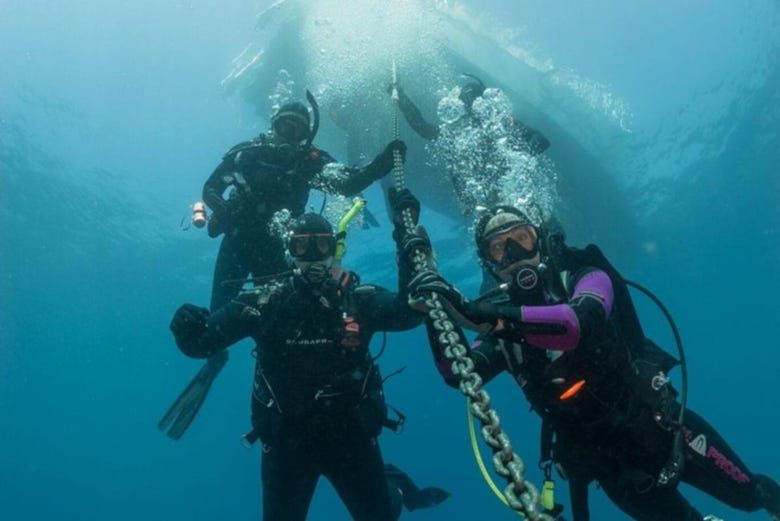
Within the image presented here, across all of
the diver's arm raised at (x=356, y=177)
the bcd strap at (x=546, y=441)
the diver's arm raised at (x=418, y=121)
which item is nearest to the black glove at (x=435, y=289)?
the bcd strap at (x=546, y=441)

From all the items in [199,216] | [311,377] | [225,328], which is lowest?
[311,377]

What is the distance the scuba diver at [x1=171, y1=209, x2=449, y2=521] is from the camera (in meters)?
5.40

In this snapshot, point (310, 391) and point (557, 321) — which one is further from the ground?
point (310, 391)

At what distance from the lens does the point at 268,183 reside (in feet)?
23.9

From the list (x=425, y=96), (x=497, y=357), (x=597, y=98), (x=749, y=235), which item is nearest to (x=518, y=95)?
(x=425, y=96)

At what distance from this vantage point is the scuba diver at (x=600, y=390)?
13.1 ft

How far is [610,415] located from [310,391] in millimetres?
2901

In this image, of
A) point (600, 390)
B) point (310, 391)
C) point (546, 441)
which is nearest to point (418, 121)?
point (310, 391)

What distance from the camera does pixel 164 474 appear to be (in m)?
106

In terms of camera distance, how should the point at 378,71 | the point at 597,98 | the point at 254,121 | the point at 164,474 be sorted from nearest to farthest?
the point at 378,71 → the point at 254,121 → the point at 597,98 → the point at 164,474

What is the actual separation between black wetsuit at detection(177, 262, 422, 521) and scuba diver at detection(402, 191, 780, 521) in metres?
1.48

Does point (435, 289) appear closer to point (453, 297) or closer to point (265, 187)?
point (453, 297)

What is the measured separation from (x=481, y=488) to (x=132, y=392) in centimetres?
4794

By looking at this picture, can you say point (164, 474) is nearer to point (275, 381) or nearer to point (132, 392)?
point (132, 392)
